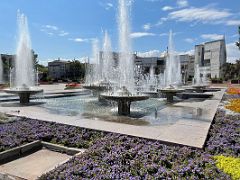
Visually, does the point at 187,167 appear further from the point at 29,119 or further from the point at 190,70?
the point at 190,70

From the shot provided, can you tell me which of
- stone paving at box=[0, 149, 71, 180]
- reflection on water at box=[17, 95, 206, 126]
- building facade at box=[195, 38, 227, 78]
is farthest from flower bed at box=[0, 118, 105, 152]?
building facade at box=[195, 38, 227, 78]

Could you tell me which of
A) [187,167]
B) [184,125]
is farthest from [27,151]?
[184,125]

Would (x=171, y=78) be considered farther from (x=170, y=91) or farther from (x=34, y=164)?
(x=34, y=164)

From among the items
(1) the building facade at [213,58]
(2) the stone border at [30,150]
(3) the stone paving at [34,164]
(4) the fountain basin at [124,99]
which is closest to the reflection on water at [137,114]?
(4) the fountain basin at [124,99]

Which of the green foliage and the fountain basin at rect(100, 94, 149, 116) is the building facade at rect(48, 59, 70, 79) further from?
the green foliage

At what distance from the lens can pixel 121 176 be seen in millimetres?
3471

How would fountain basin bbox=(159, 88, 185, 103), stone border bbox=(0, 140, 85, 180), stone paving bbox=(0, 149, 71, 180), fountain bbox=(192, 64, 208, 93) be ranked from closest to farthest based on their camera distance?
1. stone paving bbox=(0, 149, 71, 180)
2. stone border bbox=(0, 140, 85, 180)
3. fountain basin bbox=(159, 88, 185, 103)
4. fountain bbox=(192, 64, 208, 93)

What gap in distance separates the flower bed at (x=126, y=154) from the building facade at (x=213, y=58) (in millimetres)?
78048

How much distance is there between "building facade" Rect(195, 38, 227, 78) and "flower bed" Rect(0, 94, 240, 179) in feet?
256

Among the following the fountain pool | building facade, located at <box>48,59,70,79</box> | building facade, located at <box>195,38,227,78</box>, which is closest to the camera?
the fountain pool

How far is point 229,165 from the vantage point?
3865mm

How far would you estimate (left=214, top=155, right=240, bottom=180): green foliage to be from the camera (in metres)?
3.58

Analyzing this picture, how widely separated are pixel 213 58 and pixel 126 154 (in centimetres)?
8521

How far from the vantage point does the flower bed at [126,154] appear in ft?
11.6
